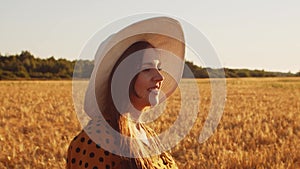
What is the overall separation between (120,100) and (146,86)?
0.44ft

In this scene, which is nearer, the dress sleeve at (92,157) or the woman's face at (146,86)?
the dress sleeve at (92,157)

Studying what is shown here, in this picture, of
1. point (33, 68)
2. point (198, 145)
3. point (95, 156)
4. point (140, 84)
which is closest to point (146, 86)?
point (140, 84)

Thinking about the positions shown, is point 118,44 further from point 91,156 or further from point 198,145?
point 198,145

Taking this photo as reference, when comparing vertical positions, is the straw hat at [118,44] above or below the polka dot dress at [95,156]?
above

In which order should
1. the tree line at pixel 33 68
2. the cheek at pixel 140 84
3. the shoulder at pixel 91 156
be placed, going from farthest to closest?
1. the tree line at pixel 33 68
2. the cheek at pixel 140 84
3. the shoulder at pixel 91 156

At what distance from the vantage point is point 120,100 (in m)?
2.30

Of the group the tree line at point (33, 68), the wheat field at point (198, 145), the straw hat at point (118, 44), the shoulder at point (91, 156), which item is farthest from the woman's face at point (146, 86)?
the tree line at point (33, 68)

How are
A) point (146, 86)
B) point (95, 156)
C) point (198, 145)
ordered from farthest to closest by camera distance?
point (198, 145) < point (146, 86) < point (95, 156)

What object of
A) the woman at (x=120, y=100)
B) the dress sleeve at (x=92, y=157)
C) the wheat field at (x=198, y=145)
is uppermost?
the woman at (x=120, y=100)

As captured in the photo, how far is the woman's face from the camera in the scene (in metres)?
2.33

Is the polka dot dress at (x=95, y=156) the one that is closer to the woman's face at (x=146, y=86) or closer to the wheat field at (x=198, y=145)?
the woman's face at (x=146, y=86)

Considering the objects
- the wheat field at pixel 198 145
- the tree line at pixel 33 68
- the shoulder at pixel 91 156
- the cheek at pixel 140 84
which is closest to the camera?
the shoulder at pixel 91 156

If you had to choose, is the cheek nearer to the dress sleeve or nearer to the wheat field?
the dress sleeve

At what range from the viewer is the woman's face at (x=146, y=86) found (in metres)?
2.33
